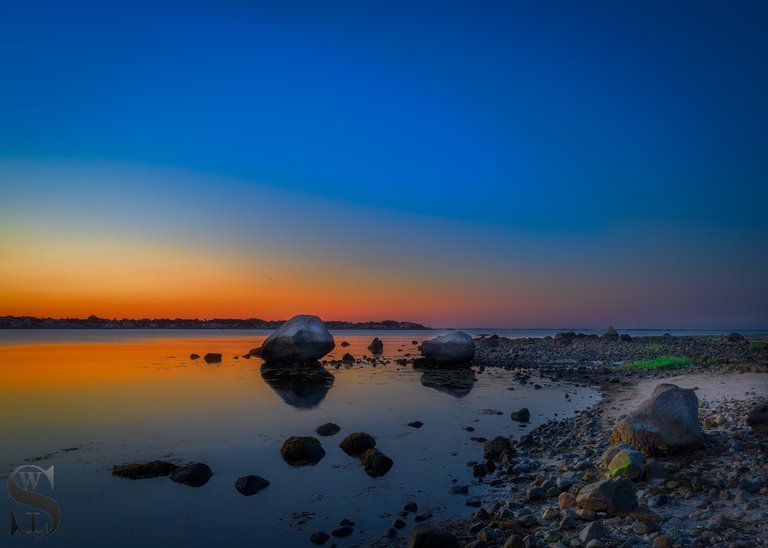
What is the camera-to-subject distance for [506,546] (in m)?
6.07

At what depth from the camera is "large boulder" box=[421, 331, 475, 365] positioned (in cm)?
3634

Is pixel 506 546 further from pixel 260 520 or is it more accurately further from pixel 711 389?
pixel 711 389

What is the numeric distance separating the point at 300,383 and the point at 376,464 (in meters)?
16.8

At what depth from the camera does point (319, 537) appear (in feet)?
22.9

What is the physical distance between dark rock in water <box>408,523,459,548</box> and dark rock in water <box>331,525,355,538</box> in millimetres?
1223

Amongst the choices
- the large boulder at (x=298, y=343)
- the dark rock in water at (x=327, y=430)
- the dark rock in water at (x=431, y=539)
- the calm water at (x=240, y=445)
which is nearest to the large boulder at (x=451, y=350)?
the large boulder at (x=298, y=343)

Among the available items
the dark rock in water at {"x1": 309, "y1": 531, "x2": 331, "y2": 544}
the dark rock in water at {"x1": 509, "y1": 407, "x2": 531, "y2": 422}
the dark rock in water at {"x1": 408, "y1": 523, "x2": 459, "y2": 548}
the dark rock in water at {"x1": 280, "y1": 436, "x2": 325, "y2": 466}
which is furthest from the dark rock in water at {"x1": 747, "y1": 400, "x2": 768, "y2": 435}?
the dark rock in water at {"x1": 280, "y1": 436, "x2": 325, "y2": 466}

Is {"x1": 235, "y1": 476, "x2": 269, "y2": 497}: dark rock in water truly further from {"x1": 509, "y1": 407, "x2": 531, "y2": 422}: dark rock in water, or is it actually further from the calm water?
{"x1": 509, "y1": 407, "x2": 531, "y2": 422}: dark rock in water

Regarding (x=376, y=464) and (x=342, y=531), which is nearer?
(x=342, y=531)

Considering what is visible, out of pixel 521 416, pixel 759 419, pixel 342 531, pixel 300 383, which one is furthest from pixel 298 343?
pixel 759 419

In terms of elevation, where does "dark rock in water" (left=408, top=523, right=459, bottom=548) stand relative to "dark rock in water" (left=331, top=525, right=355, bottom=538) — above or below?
above

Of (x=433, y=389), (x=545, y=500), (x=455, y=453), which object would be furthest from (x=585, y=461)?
(x=433, y=389)

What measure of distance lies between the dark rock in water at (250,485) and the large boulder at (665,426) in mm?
7739

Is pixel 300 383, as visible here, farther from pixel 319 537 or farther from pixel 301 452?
pixel 319 537
